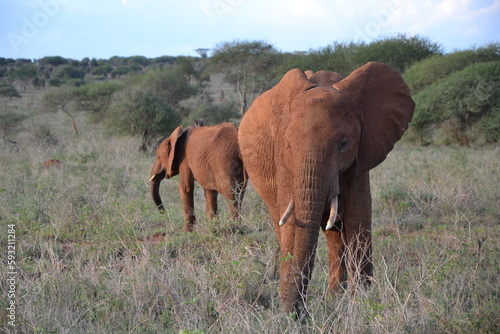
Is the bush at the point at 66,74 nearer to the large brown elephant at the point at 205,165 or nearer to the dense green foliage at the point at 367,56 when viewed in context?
the dense green foliage at the point at 367,56

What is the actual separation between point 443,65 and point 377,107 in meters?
18.8

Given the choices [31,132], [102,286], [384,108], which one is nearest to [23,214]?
[102,286]

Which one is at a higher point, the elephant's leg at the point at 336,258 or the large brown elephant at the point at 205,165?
the large brown elephant at the point at 205,165

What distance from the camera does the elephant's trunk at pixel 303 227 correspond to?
3426mm

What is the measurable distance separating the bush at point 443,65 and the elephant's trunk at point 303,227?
60.8ft

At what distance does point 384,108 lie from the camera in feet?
13.1

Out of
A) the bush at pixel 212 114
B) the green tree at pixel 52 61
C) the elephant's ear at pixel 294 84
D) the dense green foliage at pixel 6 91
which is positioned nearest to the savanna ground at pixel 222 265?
the elephant's ear at pixel 294 84

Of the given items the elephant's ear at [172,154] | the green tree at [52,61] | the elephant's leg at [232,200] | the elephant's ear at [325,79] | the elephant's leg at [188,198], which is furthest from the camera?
the green tree at [52,61]

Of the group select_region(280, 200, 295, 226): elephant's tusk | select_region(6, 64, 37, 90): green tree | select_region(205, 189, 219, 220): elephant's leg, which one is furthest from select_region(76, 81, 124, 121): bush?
select_region(280, 200, 295, 226): elephant's tusk

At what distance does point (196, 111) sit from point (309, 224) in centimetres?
1736

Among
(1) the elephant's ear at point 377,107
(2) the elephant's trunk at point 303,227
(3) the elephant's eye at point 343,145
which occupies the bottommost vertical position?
(2) the elephant's trunk at point 303,227

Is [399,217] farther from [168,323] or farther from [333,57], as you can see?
[333,57]

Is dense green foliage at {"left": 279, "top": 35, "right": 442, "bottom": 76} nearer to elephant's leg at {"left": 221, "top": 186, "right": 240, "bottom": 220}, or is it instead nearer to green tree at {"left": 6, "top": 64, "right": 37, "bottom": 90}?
elephant's leg at {"left": 221, "top": 186, "right": 240, "bottom": 220}

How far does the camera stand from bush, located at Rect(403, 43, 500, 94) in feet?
68.6
